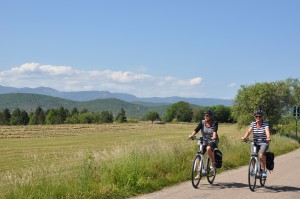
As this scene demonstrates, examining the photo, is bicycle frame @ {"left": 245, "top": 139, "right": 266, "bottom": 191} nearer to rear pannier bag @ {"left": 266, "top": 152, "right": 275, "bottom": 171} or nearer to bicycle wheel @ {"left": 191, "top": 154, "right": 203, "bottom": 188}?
rear pannier bag @ {"left": 266, "top": 152, "right": 275, "bottom": 171}

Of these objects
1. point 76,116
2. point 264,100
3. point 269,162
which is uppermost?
point 264,100

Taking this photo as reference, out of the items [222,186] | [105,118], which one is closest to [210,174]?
[222,186]

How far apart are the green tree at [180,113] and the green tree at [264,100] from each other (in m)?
120

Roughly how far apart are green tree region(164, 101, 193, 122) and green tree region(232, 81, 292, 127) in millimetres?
120280

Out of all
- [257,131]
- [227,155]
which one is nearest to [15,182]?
[257,131]

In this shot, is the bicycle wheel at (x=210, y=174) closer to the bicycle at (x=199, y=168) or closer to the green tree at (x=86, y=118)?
the bicycle at (x=199, y=168)

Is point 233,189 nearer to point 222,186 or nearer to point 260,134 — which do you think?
point 222,186

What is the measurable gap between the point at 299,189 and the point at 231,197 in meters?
2.86

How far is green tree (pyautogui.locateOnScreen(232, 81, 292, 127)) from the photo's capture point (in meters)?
37.8

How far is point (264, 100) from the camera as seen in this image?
37750 millimetres

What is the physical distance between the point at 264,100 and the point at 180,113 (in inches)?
4961

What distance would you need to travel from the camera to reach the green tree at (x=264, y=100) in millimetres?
37781

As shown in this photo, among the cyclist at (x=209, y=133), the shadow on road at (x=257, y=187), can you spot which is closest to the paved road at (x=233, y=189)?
the shadow on road at (x=257, y=187)

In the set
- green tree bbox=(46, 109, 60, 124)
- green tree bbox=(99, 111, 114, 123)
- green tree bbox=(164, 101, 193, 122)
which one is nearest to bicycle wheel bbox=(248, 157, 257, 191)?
green tree bbox=(46, 109, 60, 124)
